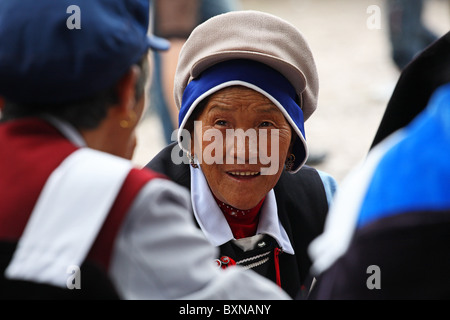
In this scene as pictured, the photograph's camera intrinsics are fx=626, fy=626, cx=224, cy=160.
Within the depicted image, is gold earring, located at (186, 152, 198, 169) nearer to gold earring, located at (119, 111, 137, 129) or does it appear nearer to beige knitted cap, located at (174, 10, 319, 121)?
beige knitted cap, located at (174, 10, 319, 121)

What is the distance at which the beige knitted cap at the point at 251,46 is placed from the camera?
2.24 meters

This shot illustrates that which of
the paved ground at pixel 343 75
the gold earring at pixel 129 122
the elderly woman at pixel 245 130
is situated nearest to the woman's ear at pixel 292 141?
the elderly woman at pixel 245 130

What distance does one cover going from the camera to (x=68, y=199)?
129 cm

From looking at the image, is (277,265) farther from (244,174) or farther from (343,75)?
(343,75)

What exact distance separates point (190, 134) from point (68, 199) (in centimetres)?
119

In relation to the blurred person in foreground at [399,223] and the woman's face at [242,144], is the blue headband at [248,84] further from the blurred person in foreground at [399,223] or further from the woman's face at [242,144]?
the blurred person in foreground at [399,223]

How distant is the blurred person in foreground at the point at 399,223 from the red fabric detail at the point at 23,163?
618mm

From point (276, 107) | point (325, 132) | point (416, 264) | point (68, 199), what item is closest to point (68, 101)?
point (68, 199)

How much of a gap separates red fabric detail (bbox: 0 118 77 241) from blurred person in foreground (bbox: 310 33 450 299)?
62cm

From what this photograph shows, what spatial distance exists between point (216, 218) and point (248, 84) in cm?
51

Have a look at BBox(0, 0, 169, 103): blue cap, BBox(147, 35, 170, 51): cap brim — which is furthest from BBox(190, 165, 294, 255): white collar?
BBox(0, 0, 169, 103): blue cap

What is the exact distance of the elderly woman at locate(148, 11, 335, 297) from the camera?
89.5 inches

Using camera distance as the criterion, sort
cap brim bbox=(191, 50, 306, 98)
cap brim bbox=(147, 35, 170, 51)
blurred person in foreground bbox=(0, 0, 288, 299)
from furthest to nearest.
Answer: cap brim bbox=(191, 50, 306, 98) → cap brim bbox=(147, 35, 170, 51) → blurred person in foreground bbox=(0, 0, 288, 299)

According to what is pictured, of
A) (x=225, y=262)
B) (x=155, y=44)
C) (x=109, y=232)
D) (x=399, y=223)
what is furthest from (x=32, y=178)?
(x=225, y=262)
